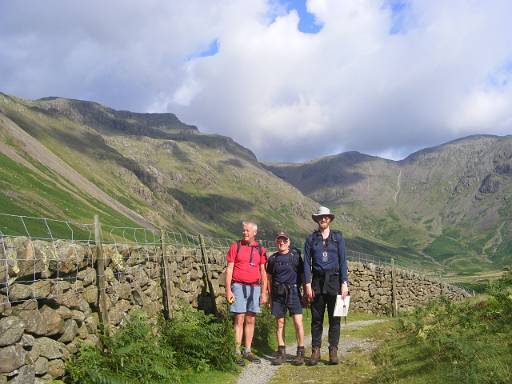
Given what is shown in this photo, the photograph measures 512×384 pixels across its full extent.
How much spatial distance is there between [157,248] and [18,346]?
567 centimetres

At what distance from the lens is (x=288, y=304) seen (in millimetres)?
11227

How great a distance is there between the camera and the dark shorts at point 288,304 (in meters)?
11.2

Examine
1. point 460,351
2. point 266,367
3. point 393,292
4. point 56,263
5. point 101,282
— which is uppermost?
point 56,263

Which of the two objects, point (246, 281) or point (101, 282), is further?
point (246, 281)

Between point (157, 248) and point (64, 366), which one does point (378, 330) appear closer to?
point (157, 248)

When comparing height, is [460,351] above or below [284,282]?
below

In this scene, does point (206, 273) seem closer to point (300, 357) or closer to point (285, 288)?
point (285, 288)

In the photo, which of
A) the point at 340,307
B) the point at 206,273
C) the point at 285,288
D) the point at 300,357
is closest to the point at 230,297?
the point at 285,288

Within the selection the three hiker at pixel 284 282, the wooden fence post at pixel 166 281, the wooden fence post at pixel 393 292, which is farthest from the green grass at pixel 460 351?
the wooden fence post at pixel 393 292

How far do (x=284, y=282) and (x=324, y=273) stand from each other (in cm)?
110

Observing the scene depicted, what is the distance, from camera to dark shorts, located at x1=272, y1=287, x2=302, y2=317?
11227 mm

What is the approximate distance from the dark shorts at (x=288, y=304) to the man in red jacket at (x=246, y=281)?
289 millimetres

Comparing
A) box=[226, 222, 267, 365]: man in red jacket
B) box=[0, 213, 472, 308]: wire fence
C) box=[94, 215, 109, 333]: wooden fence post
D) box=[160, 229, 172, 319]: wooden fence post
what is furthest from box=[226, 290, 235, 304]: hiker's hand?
box=[94, 215, 109, 333]: wooden fence post

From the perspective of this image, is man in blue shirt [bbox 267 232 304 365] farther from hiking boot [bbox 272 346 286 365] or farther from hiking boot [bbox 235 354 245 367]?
hiking boot [bbox 235 354 245 367]
